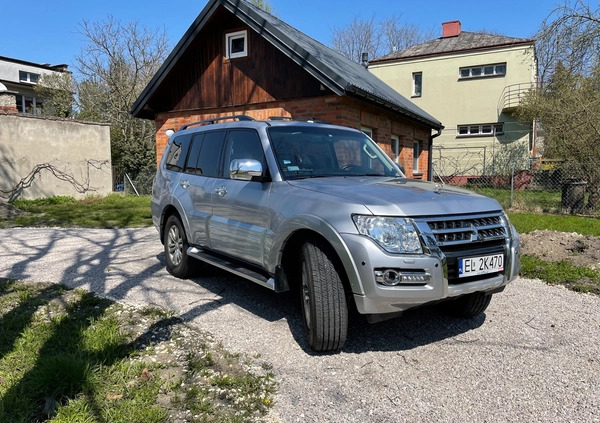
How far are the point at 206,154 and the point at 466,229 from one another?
3.11 metres

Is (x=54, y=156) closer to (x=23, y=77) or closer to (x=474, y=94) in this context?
(x=474, y=94)

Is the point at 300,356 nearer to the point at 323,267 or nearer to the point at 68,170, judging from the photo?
the point at 323,267

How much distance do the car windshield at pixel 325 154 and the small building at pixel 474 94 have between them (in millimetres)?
19322

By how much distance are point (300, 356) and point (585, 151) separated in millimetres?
11929

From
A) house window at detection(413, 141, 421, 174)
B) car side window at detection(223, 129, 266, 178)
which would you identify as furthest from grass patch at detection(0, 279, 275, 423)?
house window at detection(413, 141, 421, 174)

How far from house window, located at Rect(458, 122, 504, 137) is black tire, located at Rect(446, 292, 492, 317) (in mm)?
23721

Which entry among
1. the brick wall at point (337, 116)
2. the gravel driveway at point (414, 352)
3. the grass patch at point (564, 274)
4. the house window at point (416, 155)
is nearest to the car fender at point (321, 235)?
the gravel driveway at point (414, 352)

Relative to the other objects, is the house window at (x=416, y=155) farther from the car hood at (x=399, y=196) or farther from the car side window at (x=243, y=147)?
the car hood at (x=399, y=196)

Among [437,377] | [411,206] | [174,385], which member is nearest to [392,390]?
[437,377]

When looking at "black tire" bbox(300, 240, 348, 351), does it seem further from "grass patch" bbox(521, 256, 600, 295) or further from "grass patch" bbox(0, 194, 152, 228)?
"grass patch" bbox(0, 194, 152, 228)

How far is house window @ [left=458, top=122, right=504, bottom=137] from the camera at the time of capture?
25.3 metres

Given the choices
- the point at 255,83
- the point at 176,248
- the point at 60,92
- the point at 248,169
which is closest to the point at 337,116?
the point at 255,83

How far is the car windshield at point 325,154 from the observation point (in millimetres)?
4133

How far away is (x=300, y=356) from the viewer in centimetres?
338
